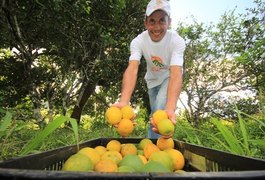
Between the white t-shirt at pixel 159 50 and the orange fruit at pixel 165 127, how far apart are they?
4.25 ft

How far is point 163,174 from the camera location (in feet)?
3.14

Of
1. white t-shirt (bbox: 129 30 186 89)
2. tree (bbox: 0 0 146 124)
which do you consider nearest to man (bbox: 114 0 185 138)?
white t-shirt (bbox: 129 30 186 89)

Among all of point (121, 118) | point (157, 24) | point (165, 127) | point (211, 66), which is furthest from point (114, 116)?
point (211, 66)

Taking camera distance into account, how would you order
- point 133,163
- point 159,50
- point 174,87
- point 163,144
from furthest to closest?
point 159,50
point 174,87
point 163,144
point 133,163

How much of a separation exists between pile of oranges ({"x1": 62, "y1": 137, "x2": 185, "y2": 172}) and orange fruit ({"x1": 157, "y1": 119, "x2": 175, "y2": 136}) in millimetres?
110

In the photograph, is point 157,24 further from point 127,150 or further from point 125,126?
point 127,150

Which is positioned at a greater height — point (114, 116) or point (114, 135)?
point (114, 116)

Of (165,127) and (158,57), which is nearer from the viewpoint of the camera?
(165,127)

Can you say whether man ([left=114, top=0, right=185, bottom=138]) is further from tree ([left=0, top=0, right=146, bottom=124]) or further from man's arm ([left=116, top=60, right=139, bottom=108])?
tree ([left=0, top=0, right=146, bottom=124])

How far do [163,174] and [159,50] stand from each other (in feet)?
8.58

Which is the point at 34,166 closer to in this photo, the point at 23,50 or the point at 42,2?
the point at 42,2

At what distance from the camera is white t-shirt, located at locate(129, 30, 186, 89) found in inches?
131

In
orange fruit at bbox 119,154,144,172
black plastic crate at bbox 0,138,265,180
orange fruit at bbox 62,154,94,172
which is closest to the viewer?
black plastic crate at bbox 0,138,265,180

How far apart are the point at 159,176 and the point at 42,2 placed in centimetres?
580
